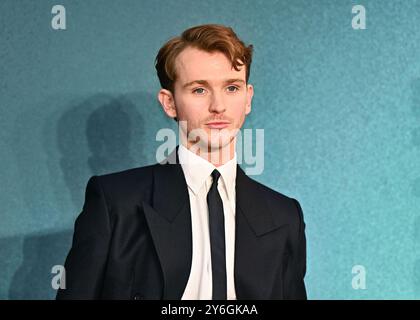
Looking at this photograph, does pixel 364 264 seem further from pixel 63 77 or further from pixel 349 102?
pixel 63 77

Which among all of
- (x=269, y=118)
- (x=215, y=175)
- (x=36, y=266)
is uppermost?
(x=269, y=118)

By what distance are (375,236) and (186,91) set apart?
2.31ft

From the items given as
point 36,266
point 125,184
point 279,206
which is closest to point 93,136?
point 36,266

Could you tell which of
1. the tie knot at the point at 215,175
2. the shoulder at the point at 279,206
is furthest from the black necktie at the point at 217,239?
the shoulder at the point at 279,206

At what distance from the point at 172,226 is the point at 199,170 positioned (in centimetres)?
12

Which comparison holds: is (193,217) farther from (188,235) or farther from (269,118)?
(269,118)

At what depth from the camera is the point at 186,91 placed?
1.40m

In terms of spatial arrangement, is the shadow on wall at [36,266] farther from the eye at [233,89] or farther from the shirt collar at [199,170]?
the eye at [233,89]

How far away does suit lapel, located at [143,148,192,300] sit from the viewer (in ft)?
4.34

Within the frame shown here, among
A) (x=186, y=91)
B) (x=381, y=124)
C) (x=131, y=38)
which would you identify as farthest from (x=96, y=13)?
(x=381, y=124)

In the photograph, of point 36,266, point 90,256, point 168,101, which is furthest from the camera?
point 36,266

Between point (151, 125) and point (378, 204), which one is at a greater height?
point (151, 125)

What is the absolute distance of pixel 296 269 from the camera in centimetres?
147

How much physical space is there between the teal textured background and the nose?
0.45m
